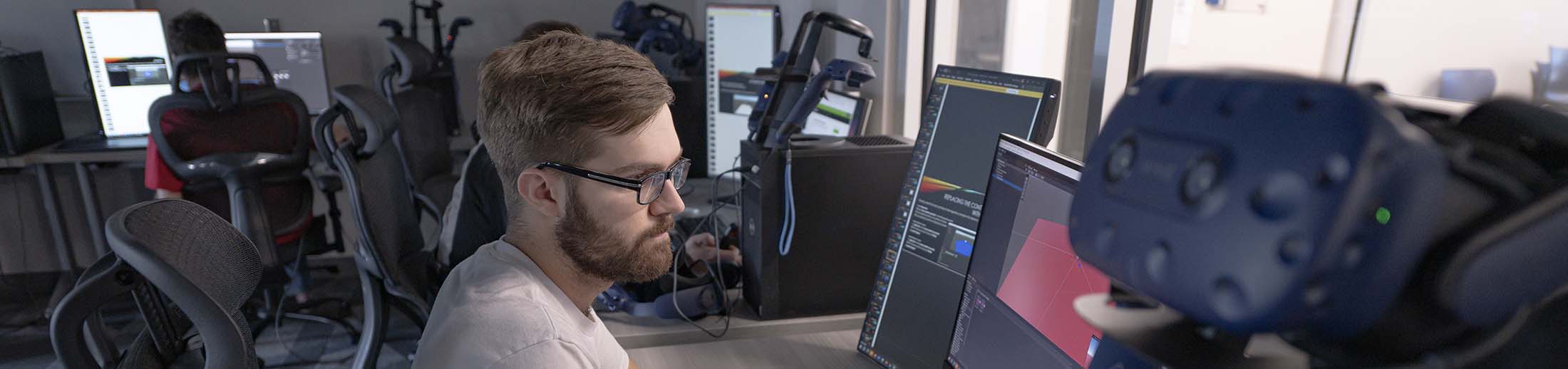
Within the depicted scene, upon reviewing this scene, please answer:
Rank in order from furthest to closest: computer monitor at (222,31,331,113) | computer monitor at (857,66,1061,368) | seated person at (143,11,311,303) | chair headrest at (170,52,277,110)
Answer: computer monitor at (222,31,331,113) → seated person at (143,11,311,303) → chair headrest at (170,52,277,110) → computer monitor at (857,66,1061,368)

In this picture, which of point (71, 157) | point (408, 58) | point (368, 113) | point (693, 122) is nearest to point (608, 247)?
point (368, 113)

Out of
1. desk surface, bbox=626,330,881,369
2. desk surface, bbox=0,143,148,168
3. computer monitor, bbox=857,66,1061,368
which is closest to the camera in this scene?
computer monitor, bbox=857,66,1061,368

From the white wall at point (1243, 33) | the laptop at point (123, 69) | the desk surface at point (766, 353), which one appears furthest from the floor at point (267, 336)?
the white wall at point (1243, 33)

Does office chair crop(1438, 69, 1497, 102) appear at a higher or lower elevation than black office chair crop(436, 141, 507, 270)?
higher

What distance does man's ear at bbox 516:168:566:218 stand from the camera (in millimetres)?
1021

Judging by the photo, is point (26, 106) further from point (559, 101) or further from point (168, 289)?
point (559, 101)

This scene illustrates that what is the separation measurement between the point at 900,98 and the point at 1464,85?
1.17 m

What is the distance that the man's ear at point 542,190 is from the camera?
102 cm

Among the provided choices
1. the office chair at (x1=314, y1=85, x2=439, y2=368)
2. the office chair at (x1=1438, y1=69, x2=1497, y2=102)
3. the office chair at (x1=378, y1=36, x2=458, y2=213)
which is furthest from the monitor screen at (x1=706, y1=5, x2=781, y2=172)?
the office chair at (x1=1438, y1=69, x2=1497, y2=102)

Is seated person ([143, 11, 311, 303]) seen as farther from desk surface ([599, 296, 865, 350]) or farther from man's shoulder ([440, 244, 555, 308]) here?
man's shoulder ([440, 244, 555, 308])

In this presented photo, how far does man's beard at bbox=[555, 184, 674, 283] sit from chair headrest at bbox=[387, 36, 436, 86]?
2.55 m

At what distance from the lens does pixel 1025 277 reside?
0.96 meters

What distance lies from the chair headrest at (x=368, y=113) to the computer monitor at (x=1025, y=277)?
1.52 m

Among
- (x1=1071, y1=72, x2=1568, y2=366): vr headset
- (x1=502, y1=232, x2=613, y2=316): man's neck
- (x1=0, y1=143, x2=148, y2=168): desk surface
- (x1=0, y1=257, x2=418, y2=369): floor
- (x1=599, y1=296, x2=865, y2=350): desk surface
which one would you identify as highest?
(x1=1071, y1=72, x2=1568, y2=366): vr headset
